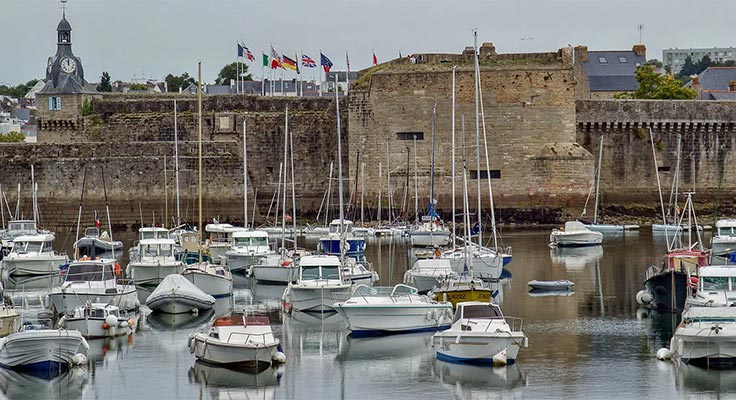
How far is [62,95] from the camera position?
57094mm

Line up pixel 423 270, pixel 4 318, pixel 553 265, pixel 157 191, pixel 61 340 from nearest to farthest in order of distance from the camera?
pixel 61 340 → pixel 4 318 → pixel 423 270 → pixel 553 265 → pixel 157 191

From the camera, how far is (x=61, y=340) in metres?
23.6

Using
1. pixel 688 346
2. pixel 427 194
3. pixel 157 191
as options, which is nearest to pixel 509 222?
pixel 427 194

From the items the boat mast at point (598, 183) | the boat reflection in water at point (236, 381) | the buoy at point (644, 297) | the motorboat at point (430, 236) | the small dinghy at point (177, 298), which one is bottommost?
the boat reflection in water at point (236, 381)

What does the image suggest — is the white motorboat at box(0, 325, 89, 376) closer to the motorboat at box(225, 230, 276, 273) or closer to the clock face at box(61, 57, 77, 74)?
the motorboat at box(225, 230, 276, 273)

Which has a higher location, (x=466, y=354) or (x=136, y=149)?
(x=136, y=149)

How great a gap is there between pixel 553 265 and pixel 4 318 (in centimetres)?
1763

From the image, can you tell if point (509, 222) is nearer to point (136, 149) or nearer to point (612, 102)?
point (612, 102)

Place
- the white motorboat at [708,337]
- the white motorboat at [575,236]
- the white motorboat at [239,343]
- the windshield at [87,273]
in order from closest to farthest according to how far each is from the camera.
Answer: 1. the white motorboat at [708,337]
2. the white motorboat at [239,343]
3. the windshield at [87,273]
4. the white motorboat at [575,236]

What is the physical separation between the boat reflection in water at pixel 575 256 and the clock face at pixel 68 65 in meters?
21.1

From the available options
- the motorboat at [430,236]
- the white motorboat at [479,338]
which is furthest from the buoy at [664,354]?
the motorboat at [430,236]

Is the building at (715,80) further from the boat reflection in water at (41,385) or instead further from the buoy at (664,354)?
the boat reflection in water at (41,385)

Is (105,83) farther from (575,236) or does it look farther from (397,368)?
(397,368)

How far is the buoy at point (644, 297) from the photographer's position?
102 feet
